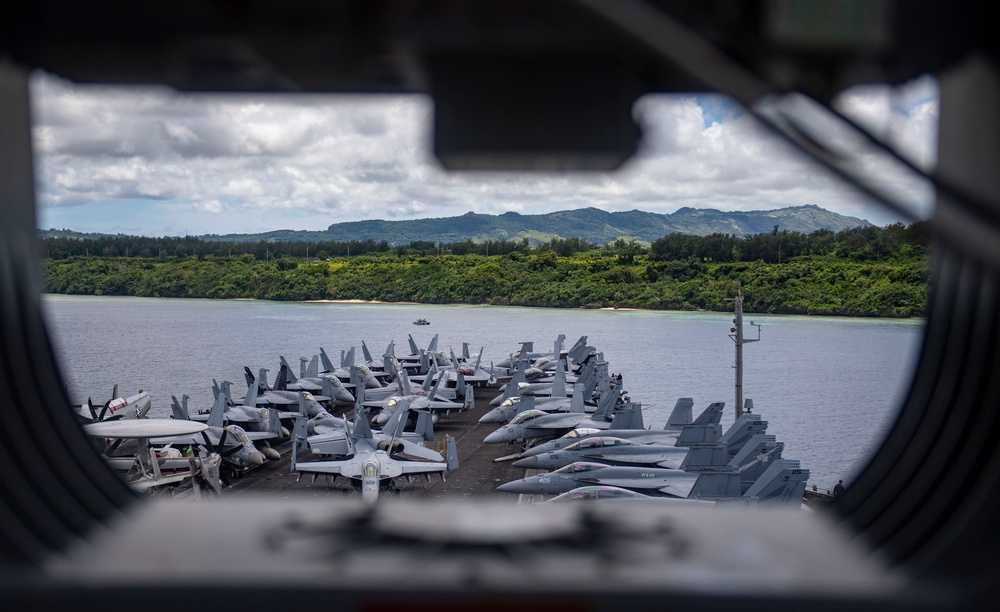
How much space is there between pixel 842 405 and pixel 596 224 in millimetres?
14545

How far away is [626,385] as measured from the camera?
113ft

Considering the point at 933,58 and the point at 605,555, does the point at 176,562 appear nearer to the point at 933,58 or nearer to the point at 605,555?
the point at 605,555

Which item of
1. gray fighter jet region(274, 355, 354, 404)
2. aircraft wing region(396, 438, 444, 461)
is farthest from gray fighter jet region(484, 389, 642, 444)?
gray fighter jet region(274, 355, 354, 404)

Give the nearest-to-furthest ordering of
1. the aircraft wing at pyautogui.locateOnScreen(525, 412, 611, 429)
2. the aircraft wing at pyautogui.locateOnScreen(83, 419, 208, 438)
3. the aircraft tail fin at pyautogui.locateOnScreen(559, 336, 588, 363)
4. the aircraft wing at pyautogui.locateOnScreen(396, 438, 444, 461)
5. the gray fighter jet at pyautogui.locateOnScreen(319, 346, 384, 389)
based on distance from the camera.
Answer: the aircraft wing at pyautogui.locateOnScreen(83, 419, 208, 438) < the aircraft wing at pyautogui.locateOnScreen(396, 438, 444, 461) < the aircraft wing at pyautogui.locateOnScreen(525, 412, 611, 429) < the gray fighter jet at pyautogui.locateOnScreen(319, 346, 384, 389) < the aircraft tail fin at pyautogui.locateOnScreen(559, 336, 588, 363)

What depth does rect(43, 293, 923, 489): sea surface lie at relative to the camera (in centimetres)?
2616

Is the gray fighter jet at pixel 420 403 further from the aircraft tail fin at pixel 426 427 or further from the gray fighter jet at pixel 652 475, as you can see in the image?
the gray fighter jet at pixel 652 475

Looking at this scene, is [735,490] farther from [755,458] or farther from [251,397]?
[251,397]

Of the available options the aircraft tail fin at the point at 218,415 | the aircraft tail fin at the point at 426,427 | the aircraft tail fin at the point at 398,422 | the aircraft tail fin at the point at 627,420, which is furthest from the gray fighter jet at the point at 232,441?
the aircraft tail fin at the point at 627,420

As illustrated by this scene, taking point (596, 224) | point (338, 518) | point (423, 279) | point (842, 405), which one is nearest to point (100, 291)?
point (423, 279)

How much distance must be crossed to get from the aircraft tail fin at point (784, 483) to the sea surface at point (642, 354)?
102 centimetres

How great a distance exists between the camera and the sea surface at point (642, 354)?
26.2m

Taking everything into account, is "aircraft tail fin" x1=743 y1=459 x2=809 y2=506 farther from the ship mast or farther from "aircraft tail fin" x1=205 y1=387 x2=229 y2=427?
"aircraft tail fin" x1=205 y1=387 x2=229 y2=427

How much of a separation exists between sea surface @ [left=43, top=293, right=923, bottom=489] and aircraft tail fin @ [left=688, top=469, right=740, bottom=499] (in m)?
2.11

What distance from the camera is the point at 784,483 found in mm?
11391
